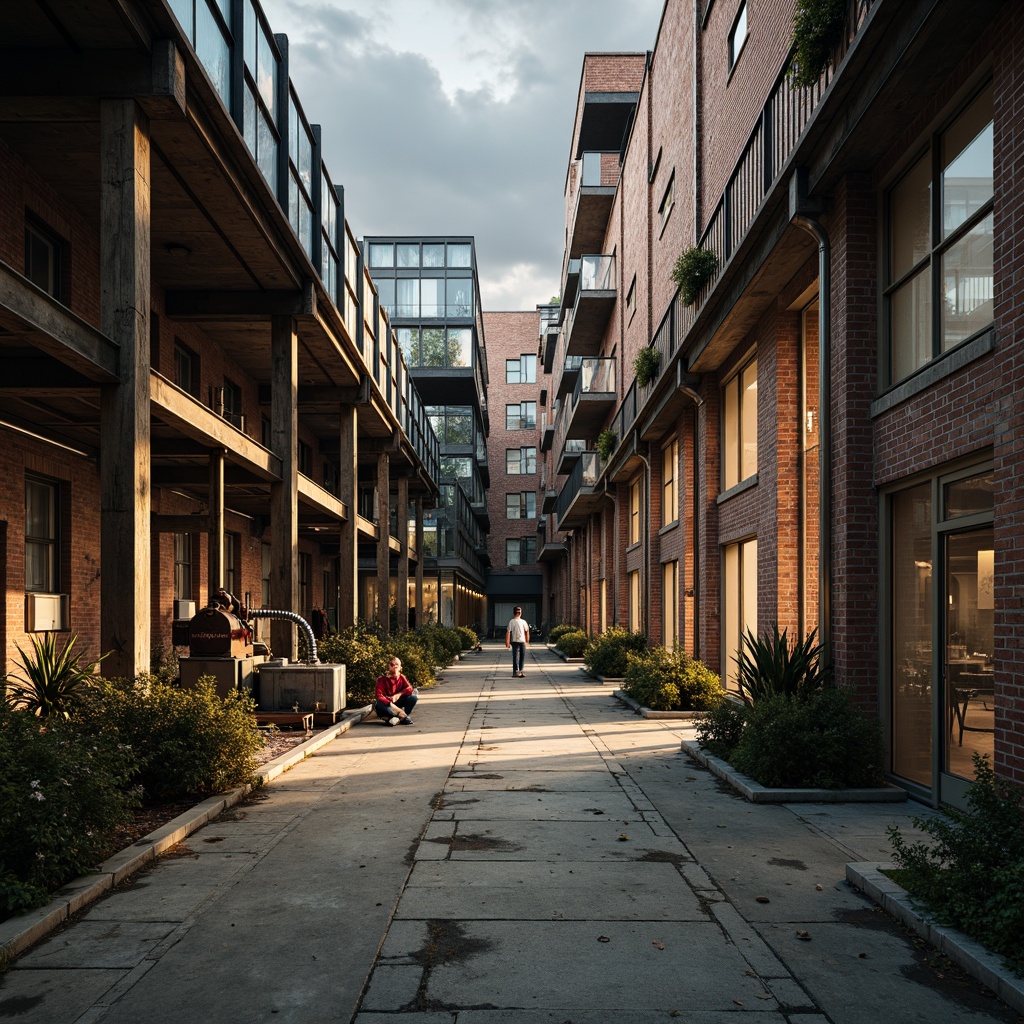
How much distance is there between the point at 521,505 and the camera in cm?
7038

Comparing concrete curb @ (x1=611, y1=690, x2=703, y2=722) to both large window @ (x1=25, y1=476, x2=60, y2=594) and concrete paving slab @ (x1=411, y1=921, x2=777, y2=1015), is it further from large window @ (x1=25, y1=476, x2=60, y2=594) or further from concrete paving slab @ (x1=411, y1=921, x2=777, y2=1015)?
concrete paving slab @ (x1=411, y1=921, x2=777, y2=1015)

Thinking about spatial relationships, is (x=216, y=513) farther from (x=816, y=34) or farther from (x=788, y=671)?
(x=816, y=34)

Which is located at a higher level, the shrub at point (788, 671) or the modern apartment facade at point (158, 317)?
the modern apartment facade at point (158, 317)

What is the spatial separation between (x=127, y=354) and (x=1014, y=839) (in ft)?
26.1

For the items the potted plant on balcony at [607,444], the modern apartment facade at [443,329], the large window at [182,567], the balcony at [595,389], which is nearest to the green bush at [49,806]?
the large window at [182,567]

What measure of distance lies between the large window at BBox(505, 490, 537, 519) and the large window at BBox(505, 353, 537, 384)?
30.1 ft

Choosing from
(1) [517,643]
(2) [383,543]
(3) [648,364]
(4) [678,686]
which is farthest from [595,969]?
(2) [383,543]

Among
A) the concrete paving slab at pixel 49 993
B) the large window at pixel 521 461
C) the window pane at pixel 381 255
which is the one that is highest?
the window pane at pixel 381 255

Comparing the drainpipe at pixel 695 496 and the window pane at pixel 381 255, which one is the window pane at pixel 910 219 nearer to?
the drainpipe at pixel 695 496

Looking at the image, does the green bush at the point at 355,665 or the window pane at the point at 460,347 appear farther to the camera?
the window pane at the point at 460,347

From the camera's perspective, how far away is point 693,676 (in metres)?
15.8

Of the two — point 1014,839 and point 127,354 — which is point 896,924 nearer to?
point 1014,839

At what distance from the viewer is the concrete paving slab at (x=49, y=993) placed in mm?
4184

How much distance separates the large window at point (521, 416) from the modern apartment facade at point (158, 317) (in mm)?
48713
